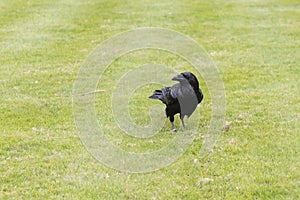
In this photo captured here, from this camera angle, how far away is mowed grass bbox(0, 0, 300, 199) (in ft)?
19.4

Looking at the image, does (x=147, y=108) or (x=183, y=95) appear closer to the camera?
(x=183, y=95)

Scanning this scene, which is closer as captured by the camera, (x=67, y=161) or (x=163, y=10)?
(x=67, y=161)

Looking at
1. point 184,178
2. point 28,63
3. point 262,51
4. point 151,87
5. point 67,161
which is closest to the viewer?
point 184,178

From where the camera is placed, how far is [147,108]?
29.1ft

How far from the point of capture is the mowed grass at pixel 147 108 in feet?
19.4

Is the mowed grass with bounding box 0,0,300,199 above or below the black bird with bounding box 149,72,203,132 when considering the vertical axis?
below

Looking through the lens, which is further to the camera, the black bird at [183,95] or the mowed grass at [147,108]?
the black bird at [183,95]

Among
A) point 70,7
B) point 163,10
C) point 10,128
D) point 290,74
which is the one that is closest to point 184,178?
point 10,128

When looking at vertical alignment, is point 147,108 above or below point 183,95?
below

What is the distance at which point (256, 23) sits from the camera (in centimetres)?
1681

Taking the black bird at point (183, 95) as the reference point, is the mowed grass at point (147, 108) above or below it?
below

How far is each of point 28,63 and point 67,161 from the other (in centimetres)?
628

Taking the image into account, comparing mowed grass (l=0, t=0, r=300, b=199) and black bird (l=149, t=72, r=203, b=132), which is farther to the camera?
black bird (l=149, t=72, r=203, b=132)

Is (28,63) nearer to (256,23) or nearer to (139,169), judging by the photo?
A: (139,169)
